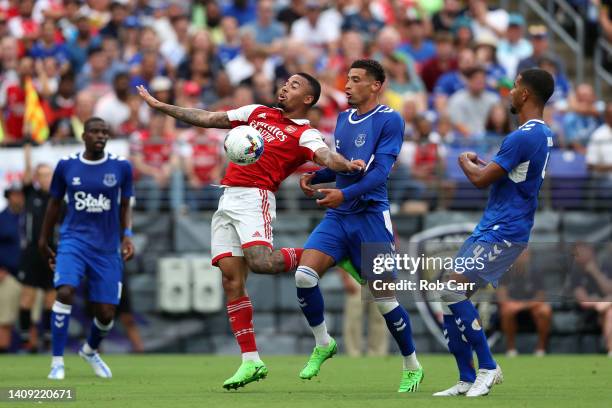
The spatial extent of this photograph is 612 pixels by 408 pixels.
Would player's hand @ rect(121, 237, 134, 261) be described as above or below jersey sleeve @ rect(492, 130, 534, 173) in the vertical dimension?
below

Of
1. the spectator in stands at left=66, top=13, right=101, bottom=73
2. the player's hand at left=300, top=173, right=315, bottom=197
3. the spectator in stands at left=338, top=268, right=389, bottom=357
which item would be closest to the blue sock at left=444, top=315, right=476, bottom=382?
the player's hand at left=300, top=173, right=315, bottom=197

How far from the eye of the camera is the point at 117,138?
2005 cm

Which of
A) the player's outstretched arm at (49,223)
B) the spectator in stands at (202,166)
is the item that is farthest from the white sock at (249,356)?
the spectator in stands at (202,166)

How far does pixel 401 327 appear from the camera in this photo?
1155 cm

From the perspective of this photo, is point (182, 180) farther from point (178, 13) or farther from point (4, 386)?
point (4, 386)

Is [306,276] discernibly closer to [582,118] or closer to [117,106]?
[117,106]

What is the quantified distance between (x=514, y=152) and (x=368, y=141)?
1.40 meters

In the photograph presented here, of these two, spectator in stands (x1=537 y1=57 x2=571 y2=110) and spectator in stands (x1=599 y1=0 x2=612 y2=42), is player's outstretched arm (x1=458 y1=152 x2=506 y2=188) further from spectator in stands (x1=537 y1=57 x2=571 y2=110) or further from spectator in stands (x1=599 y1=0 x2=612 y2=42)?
spectator in stands (x1=599 y1=0 x2=612 y2=42)

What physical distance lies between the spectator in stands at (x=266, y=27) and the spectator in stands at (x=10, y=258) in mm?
5949

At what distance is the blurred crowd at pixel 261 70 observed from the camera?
20.0 metres

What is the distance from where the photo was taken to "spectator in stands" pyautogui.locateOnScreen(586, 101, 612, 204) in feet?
64.6

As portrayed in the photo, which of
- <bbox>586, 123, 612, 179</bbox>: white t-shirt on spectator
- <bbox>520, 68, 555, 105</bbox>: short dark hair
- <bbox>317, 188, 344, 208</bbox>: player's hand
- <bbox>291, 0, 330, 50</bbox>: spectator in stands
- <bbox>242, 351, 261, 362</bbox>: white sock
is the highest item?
<bbox>291, 0, 330, 50</bbox>: spectator in stands

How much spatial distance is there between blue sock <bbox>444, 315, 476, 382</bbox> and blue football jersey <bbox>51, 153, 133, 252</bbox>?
4836mm

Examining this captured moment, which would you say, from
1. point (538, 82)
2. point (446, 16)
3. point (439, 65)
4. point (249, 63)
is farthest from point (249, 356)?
point (446, 16)
